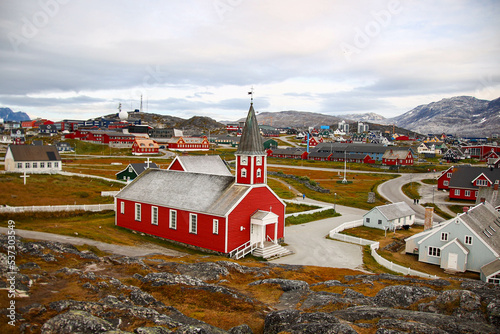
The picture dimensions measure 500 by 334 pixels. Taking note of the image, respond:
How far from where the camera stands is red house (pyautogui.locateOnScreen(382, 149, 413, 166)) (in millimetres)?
106812

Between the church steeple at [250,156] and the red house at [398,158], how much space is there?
3363 inches

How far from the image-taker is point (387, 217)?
42.2 metres

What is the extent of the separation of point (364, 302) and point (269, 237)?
667 inches

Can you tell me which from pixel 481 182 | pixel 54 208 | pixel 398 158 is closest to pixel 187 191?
pixel 54 208

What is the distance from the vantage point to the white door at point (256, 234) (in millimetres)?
30953

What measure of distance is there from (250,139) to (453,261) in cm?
1953

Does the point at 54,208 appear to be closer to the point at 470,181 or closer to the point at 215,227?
the point at 215,227

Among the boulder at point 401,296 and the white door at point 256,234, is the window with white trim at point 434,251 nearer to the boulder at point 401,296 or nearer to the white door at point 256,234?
the white door at point 256,234

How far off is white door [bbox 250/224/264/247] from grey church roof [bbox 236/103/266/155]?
6.34m

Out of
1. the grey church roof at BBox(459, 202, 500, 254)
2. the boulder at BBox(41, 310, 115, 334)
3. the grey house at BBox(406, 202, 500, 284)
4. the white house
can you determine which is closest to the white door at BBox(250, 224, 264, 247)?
the grey house at BBox(406, 202, 500, 284)

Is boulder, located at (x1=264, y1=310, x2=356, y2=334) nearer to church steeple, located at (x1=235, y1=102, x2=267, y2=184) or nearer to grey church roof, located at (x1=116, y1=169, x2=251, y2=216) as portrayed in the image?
grey church roof, located at (x1=116, y1=169, x2=251, y2=216)

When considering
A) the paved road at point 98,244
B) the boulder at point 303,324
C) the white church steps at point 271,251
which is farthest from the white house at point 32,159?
the boulder at point 303,324

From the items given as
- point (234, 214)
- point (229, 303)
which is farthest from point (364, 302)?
point (234, 214)

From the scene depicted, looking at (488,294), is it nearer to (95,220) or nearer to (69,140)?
(95,220)
